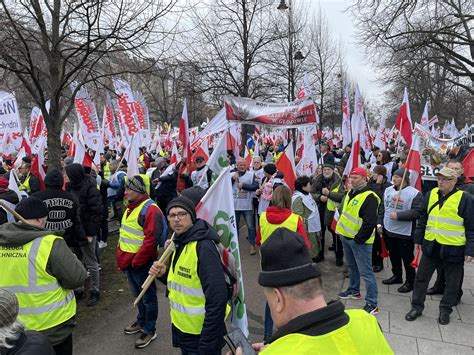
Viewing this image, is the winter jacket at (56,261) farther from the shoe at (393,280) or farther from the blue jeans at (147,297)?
the shoe at (393,280)

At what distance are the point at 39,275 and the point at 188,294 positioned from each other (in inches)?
45.6

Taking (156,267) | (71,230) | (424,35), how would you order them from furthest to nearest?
(424,35) → (71,230) → (156,267)

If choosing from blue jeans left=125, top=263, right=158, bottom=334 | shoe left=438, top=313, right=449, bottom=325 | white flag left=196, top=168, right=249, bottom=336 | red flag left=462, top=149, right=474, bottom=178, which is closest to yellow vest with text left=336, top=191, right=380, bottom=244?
shoe left=438, top=313, right=449, bottom=325

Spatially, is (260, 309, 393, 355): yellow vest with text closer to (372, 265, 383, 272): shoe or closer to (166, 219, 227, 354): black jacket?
(166, 219, 227, 354): black jacket

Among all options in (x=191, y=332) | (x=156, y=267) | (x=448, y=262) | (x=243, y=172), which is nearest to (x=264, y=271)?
(x=191, y=332)

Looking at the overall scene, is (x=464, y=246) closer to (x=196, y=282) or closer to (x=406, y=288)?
(x=406, y=288)

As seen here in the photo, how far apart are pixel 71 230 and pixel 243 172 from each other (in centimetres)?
367

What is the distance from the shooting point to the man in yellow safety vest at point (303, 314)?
1.24 meters

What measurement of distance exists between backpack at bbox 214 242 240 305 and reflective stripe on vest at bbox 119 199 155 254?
58.4 inches

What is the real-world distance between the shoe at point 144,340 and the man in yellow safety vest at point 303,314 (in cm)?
320

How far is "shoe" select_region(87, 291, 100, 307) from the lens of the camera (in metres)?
5.11

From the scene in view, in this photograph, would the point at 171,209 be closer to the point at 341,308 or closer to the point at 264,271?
the point at 264,271

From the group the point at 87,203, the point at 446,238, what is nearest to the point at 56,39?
the point at 87,203

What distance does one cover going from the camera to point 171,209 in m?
2.88
